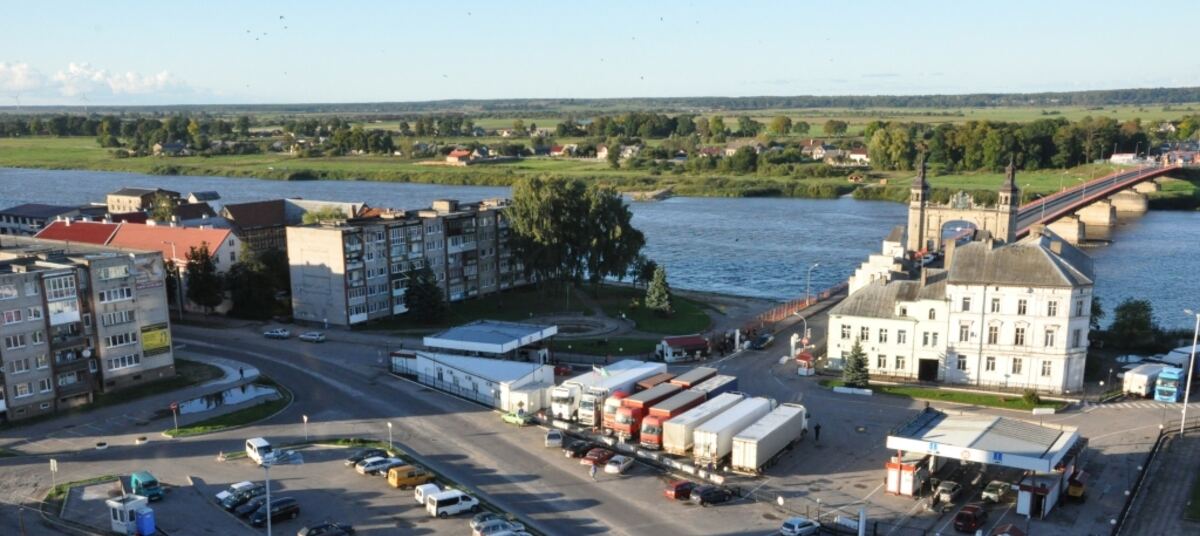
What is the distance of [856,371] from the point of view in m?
44.3

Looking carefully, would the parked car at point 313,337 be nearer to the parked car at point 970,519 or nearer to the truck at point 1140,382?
the parked car at point 970,519

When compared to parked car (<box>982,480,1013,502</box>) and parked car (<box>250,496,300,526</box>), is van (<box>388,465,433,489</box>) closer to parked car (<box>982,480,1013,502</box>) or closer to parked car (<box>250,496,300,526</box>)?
parked car (<box>250,496,300,526</box>)

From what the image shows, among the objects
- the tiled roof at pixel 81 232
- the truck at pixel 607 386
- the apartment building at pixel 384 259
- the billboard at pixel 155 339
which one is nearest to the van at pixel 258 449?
the truck at pixel 607 386

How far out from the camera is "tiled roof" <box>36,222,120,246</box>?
67.6 metres

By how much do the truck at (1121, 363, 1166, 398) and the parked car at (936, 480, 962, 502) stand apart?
16.2m

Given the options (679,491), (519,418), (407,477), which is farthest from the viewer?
(519,418)

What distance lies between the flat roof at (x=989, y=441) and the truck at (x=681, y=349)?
1709 cm

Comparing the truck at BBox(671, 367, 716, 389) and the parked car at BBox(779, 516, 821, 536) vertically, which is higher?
the truck at BBox(671, 367, 716, 389)

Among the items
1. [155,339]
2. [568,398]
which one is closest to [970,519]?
[568,398]

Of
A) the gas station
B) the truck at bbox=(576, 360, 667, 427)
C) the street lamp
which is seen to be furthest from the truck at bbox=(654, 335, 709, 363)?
the gas station

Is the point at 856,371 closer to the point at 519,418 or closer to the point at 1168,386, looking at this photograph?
the point at 1168,386

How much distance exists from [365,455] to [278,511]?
587 centimetres

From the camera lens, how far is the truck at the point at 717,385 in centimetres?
3978

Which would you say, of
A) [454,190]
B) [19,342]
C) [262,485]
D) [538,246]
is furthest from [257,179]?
[262,485]
